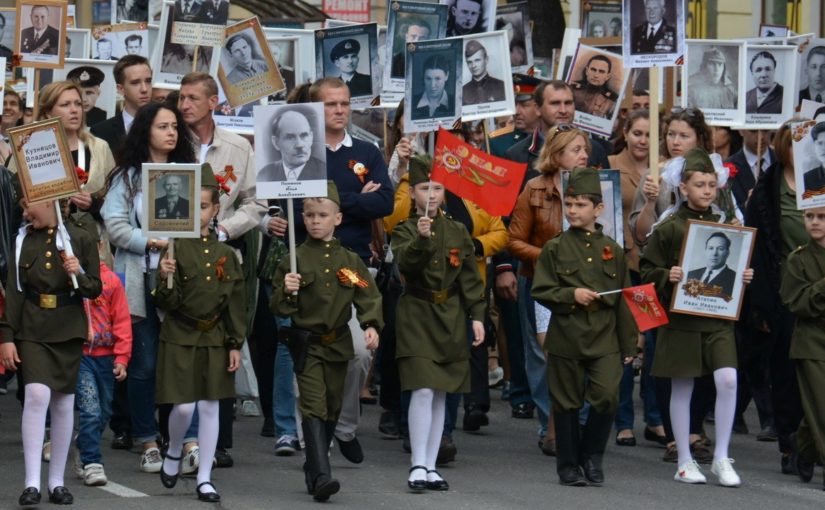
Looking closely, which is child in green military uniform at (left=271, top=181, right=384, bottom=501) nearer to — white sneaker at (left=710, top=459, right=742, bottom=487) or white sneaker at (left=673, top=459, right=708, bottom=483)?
white sneaker at (left=673, top=459, right=708, bottom=483)

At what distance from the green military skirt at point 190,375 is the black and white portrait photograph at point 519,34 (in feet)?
23.7

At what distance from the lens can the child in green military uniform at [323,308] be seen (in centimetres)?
990

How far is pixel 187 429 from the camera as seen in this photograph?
10.0m

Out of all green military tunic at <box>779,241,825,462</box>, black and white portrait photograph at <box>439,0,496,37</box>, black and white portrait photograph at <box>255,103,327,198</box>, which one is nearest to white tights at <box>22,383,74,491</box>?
black and white portrait photograph at <box>255,103,327,198</box>

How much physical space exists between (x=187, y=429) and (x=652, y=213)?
3139mm

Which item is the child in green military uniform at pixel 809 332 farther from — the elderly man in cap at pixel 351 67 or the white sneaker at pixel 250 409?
the elderly man in cap at pixel 351 67

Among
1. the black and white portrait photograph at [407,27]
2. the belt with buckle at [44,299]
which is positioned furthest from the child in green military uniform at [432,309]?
the black and white portrait photograph at [407,27]

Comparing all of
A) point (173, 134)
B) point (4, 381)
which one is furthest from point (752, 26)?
point (173, 134)

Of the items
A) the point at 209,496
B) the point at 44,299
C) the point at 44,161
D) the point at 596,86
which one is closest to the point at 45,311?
the point at 44,299

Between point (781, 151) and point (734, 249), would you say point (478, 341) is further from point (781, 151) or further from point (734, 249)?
point (781, 151)

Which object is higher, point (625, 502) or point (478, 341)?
point (478, 341)

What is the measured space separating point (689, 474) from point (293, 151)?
2.76 metres

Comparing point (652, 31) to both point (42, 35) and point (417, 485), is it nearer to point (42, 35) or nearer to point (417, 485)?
point (417, 485)

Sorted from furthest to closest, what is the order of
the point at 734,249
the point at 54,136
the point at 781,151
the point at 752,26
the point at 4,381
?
the point at 752,26, the point at 4,381, the point at 781,151, the point at 734,249, the point at 54,136
